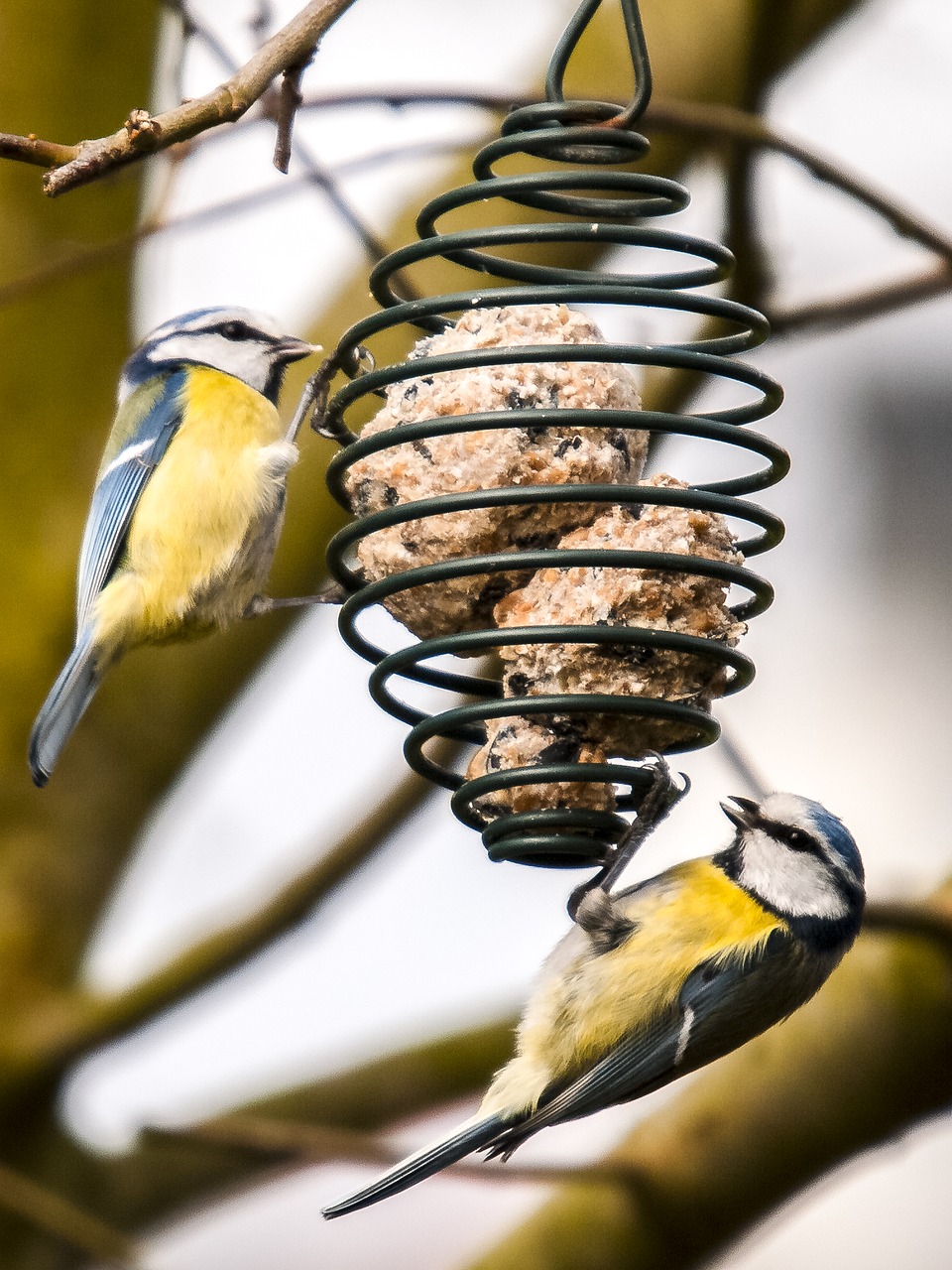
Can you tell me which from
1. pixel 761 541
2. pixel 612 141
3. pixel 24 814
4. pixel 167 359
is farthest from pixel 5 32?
pixel 761 541

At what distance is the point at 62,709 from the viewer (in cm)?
328

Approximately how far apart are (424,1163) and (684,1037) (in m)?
0.53

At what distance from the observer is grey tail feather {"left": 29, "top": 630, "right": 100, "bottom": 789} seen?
317 cm

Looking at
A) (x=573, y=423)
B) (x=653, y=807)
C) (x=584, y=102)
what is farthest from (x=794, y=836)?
(x=584, y=102)

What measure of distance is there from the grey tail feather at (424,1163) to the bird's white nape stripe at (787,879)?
67cm

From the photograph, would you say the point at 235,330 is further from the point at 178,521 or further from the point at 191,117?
the point at 191,117

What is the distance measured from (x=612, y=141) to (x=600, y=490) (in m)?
0.54

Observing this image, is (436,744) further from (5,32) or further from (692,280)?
(5,32)

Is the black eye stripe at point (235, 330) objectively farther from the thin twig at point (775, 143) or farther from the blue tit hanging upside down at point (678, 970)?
the blue tit hanging upside down at point (678, 970)

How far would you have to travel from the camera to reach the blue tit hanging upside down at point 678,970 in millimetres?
2953

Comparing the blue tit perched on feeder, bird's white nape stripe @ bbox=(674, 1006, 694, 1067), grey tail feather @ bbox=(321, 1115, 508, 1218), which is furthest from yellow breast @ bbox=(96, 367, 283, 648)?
bird's white nape stripe @ bbox=(674, 1006, 694, 1067)

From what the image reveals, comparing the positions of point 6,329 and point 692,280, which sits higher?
point 692,280

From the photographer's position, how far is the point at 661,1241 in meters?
3.58

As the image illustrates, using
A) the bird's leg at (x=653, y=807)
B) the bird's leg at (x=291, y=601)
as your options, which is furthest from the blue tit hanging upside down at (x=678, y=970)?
the bird's leg at (x=291, y=601)
